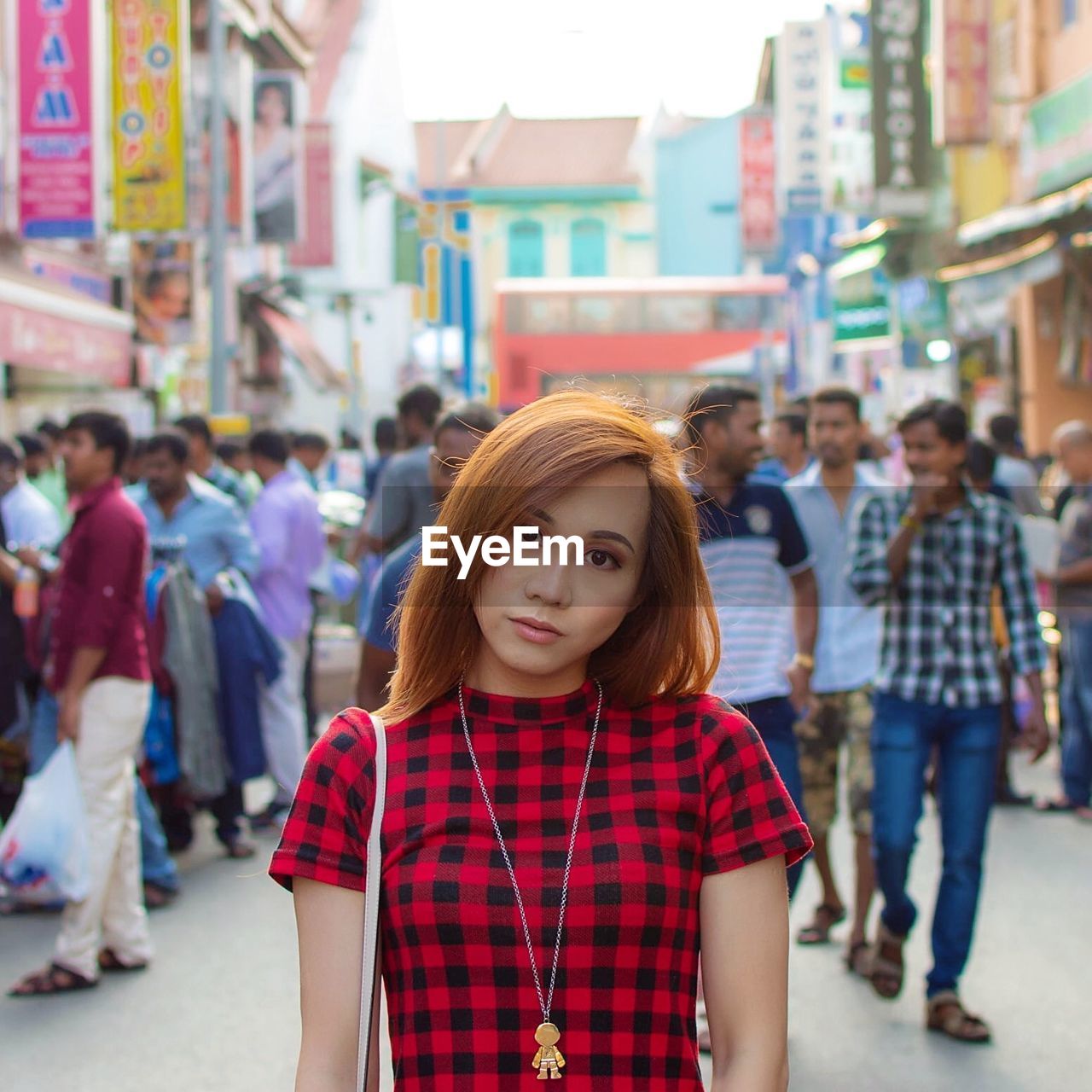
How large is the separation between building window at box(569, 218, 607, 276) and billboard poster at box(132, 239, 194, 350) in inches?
1530

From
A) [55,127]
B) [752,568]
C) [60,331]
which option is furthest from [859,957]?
[60,331]

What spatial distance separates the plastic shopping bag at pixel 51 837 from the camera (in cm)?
564

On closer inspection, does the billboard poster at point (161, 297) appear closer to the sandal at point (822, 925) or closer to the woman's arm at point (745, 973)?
the sandal at point (822, 925)

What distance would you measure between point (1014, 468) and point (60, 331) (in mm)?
10137

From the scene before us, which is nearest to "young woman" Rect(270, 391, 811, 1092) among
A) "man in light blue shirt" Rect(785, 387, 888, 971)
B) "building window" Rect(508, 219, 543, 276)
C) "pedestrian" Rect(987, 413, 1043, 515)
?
"man in light blue shirt" Rect(785, 387, 888, 971)

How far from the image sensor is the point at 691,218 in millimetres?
60844

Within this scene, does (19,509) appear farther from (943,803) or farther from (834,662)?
(943,803)

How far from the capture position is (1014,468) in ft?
33.8

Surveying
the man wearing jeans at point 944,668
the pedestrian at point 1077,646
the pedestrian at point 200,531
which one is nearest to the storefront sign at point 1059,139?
the pedestrian at point 1077,646

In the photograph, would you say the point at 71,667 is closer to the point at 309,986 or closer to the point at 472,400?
the point at 472,400

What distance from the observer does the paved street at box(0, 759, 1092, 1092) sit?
16.5ft

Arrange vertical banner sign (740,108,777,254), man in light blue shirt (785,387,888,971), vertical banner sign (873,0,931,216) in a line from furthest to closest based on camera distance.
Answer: vertical banner sign (740,108,777,254), vertical banner sign (873,0,931,216), man in light blue shirt (785,387,888,971)

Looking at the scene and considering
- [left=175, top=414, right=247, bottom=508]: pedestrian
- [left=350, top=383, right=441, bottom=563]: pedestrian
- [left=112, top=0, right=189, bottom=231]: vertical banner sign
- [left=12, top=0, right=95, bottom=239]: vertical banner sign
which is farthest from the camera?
[left=112, top=0, right=189, bottom=231]: vertical banner sign

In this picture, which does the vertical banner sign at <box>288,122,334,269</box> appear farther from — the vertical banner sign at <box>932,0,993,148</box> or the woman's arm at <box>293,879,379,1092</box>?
the woman's arm at <box>293,879,379,1092</box>
